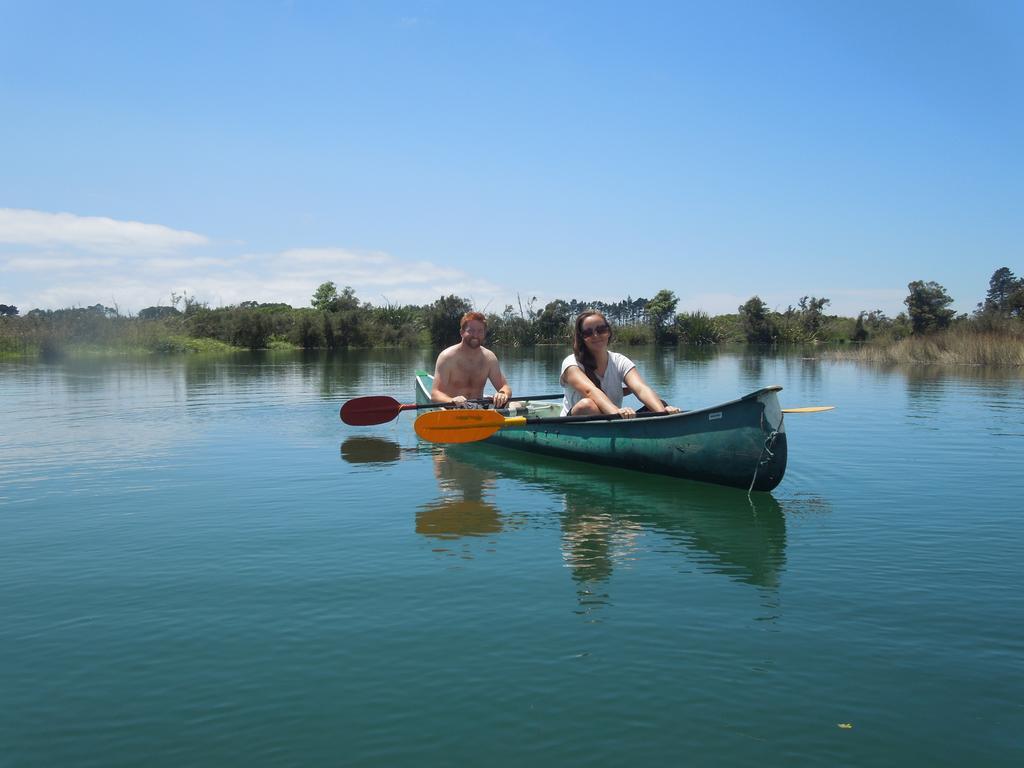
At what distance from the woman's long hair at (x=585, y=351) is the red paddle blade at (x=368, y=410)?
337 cm

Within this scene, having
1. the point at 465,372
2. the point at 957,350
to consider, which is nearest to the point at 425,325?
the point at 957,350

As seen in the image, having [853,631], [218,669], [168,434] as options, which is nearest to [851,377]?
[168,434]

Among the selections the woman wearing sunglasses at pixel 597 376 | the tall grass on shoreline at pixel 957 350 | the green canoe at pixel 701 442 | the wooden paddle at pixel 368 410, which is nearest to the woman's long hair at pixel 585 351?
the woman wearing sunglasses at pixel 597 376

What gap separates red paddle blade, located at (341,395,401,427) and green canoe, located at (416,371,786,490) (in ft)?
8.83

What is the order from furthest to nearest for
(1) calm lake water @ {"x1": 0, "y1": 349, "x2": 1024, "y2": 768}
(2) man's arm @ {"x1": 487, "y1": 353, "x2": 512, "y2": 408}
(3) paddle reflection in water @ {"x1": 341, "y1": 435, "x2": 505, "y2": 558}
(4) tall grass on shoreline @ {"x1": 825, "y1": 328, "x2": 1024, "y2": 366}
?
(4) tall grass on shoreline @ {"x1": 825, "y1": 328, "x2": 1024, "y2": 366} → (2) man's arm @ {"x1": 487, "y1": 353, "x2": 512, "y2": 408} → (3) paddle reflection in water @ {"x1": 341, "y1": 435, "x2": 505, "y2": 558} → (1) calm lake water @ {"x1": 0, "y1": 349, "x2": 1024, "y2": 768}

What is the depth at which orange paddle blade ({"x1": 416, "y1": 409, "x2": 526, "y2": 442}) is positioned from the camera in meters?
9.12

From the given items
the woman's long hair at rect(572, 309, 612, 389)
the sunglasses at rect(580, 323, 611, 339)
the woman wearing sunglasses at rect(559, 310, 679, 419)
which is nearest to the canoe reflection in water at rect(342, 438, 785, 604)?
the woman wearing sunglasses at rect(559, 310, 679, 419)

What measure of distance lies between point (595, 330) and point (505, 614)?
13.5 ft

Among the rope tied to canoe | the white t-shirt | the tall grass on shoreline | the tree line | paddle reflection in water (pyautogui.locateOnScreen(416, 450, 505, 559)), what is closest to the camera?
paddle reflection in water (pyautogui.locateOnScreen(416, 450, 505, 559))

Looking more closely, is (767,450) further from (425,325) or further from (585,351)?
(425,325)

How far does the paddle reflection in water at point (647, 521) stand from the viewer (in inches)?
227

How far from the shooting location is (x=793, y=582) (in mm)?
5340

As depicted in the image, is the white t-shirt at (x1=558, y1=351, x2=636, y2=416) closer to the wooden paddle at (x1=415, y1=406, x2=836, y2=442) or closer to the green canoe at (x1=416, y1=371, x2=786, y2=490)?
the green canoe at (x1=416, y1=371, x2=786, y2=490)

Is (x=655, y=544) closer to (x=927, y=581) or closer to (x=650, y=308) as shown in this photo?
(x=927, y=581)
